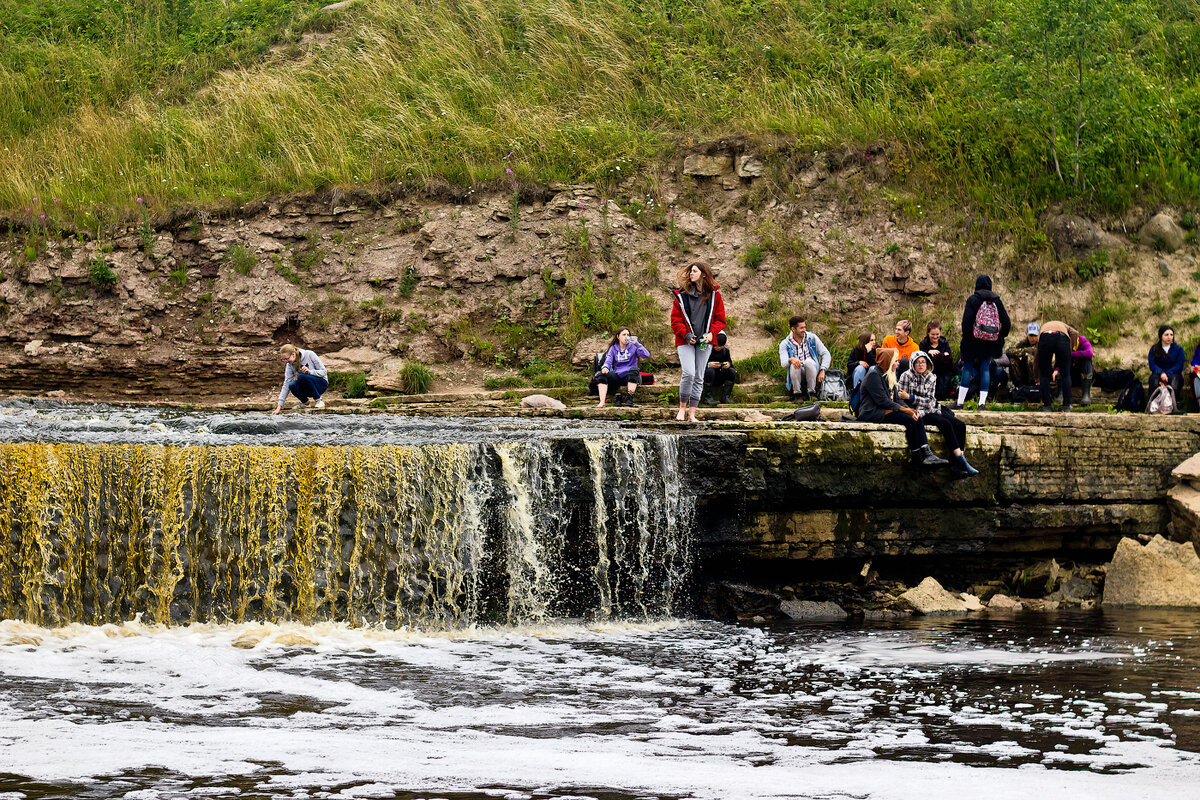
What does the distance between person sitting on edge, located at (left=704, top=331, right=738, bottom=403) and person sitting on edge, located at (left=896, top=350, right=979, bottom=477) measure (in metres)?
3.82

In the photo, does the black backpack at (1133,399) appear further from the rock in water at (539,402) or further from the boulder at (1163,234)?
the rock in water at (539,402)

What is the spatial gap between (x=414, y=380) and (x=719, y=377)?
16.6 ft

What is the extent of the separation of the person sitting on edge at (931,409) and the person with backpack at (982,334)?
7.70 feet

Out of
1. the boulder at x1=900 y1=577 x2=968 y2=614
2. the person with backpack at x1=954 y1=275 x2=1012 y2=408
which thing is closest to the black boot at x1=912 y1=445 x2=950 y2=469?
the boulder at x1=900 y1=577 x2=968 y2=614

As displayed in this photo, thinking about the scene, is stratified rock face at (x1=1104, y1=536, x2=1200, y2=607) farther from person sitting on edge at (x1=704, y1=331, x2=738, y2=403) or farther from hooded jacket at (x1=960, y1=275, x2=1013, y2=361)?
person sitting on edge at (x1=704, y1=331, x2=738, y2=403)

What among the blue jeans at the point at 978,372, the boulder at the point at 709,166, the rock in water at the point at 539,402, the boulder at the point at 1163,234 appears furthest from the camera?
the boulder at the point at 709,166

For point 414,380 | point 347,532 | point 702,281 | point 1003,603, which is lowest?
point 1003,603

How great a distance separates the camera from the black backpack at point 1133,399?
1381 centimetres

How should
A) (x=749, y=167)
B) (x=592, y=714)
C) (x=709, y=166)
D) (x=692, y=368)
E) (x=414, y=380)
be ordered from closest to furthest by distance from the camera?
(x=592, y=714)
(x=692, y=368)
(x=414, y=380)
(x=749, y=167)
(x=709, y=166)

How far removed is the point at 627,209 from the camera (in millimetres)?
18922

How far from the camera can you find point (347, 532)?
29.3 feet

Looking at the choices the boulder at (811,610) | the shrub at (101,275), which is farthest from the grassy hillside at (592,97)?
the boulder at (811,610)

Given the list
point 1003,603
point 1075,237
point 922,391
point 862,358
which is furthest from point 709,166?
point 1003,603

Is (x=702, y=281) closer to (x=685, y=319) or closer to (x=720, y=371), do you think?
(x=685, y=319)
